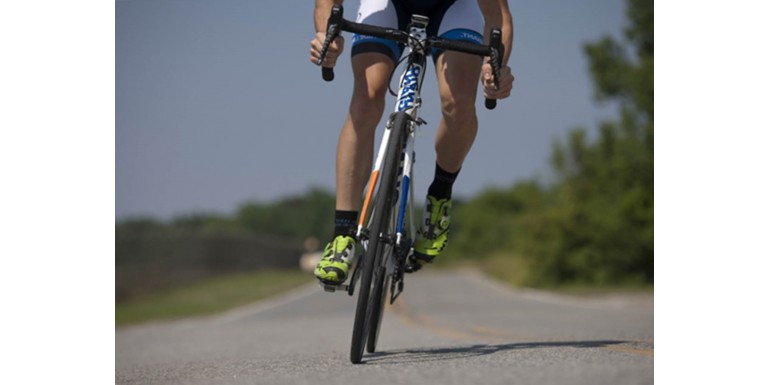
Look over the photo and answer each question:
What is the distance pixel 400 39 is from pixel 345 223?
682mm

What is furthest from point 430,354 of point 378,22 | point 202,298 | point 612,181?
point 202,298

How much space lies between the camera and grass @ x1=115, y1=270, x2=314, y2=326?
17.8 metres

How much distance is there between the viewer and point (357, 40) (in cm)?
313

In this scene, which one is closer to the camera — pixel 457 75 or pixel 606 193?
pixel 457 75

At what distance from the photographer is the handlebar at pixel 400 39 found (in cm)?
285

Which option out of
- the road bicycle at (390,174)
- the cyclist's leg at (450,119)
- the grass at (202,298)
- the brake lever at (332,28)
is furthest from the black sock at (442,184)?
the grass at (202,298)

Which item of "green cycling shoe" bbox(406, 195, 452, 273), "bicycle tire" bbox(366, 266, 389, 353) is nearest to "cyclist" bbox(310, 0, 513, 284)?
"bicycle tire" bbox(366, 266, 389, 353)

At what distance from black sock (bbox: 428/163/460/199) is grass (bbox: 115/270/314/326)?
13590mm

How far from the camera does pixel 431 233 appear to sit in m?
3.51

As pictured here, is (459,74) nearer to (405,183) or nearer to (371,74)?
(371,74)

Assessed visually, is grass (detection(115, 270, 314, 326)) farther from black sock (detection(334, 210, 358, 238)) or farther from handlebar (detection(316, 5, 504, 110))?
handlebar (detection(316, 5, 504, 110))
